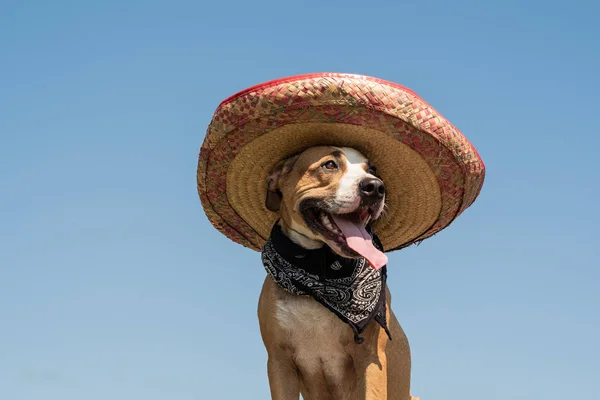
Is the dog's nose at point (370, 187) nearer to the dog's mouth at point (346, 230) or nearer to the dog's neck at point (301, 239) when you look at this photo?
the dog's mouth at point (346, 230)

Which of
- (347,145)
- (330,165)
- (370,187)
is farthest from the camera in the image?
(347,145)

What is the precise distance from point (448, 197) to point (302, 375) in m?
1.76

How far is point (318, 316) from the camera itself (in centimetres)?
665

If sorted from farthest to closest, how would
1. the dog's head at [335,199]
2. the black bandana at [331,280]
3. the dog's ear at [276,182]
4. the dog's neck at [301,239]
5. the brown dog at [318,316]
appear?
1. the dog's ear at [276,182]
2. the dog's neck at [301,239]
3. the black bandana at [331,280]
4. the brown dog at [318,316]
5. the dog's head at [335,199]

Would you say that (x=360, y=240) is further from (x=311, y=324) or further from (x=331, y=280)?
(x=311, y=324)

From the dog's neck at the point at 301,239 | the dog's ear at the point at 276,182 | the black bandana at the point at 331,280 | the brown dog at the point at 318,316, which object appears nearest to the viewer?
the brown dog at the point at 318,316

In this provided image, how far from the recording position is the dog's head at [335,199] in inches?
248

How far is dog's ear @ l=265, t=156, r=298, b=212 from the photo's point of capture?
6.82 meters

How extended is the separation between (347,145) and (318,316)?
1.29m

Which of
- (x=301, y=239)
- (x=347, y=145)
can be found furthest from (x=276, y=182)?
(x=347, y=145)

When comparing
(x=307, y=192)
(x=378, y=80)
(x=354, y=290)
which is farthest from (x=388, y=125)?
(x=354, y=290)

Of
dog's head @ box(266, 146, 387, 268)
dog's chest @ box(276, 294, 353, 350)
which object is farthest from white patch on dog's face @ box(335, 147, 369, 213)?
dog's chest @ box(276, 294, 353, 350)

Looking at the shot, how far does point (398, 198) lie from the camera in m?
7.16

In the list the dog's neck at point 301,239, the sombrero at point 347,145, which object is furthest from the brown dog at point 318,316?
the sombrero at point 347,145
